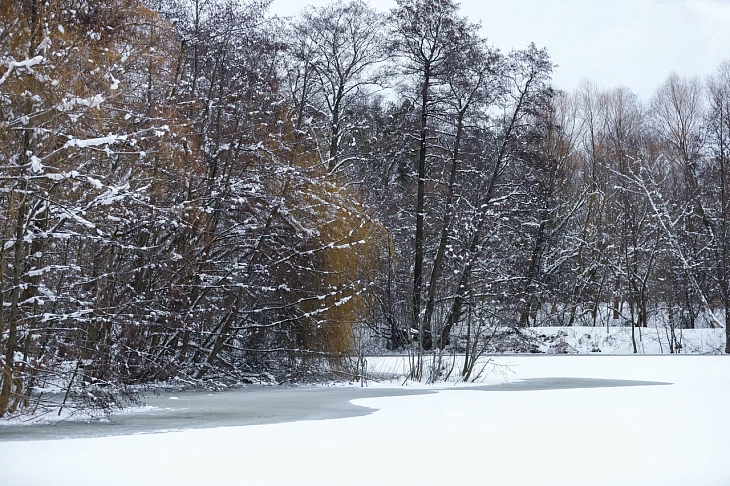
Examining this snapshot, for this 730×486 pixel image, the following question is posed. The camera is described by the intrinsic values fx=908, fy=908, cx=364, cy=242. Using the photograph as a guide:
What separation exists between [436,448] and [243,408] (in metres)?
4.73

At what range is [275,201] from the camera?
58.6ft

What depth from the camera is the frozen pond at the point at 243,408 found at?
33.5 ft

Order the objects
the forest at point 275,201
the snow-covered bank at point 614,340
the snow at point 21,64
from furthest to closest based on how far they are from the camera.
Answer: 1. the snow-covered bank at point 614,340
2. the forest at point 275,201
3. the snow at point 21,64

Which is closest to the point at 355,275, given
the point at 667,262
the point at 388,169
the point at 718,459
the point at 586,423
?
the point at 586,423

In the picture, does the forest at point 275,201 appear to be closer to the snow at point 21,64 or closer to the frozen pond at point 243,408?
the snow at point 21,64

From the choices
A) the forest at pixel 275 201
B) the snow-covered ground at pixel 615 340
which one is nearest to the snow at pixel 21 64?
the forest at pixel 275 201

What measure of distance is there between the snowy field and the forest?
115 inches

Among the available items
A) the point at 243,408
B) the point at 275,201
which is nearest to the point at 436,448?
the point at 243,408

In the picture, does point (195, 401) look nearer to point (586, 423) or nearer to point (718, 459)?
point (586, 423)

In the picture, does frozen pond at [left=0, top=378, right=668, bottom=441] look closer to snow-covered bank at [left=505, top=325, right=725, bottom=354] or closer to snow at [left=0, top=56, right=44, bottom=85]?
snow at [left=0, top=56, right=44, bottom=85]

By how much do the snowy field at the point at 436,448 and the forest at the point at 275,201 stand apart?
2.92m

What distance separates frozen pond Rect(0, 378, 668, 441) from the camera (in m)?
10.2

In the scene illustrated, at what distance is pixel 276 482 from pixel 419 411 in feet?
16.7

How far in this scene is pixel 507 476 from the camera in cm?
721
